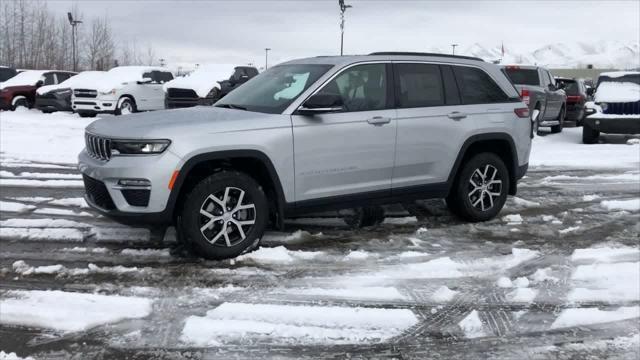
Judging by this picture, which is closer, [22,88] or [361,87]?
[361,87]

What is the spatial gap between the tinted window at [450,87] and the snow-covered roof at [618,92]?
9.62 metres

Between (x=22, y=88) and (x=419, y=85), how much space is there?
21018 millimetres

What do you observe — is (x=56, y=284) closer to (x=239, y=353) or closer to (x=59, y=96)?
(x=239, y=353)

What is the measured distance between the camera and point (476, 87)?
6312 millimetres

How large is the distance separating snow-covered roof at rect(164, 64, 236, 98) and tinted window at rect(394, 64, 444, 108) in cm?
1266

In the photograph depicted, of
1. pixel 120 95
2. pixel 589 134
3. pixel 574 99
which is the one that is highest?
pixel 574 99

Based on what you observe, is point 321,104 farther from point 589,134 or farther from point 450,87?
point 589,134

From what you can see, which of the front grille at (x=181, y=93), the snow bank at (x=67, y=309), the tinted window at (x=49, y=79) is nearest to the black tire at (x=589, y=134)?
the front grille at (x=181, y=93)

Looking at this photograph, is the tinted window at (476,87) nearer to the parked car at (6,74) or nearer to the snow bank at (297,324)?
the snow bank at (297,324)

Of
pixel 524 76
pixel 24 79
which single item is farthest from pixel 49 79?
pixel 524 76

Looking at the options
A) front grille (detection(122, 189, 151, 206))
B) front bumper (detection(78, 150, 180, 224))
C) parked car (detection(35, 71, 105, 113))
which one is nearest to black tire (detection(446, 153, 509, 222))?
front bumper (detection(78, 150, 180, 224))

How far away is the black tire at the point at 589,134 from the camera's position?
14343 mm

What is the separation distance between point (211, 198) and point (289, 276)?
92 centimetres

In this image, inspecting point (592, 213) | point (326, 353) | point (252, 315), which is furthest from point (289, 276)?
point (592, 213)
